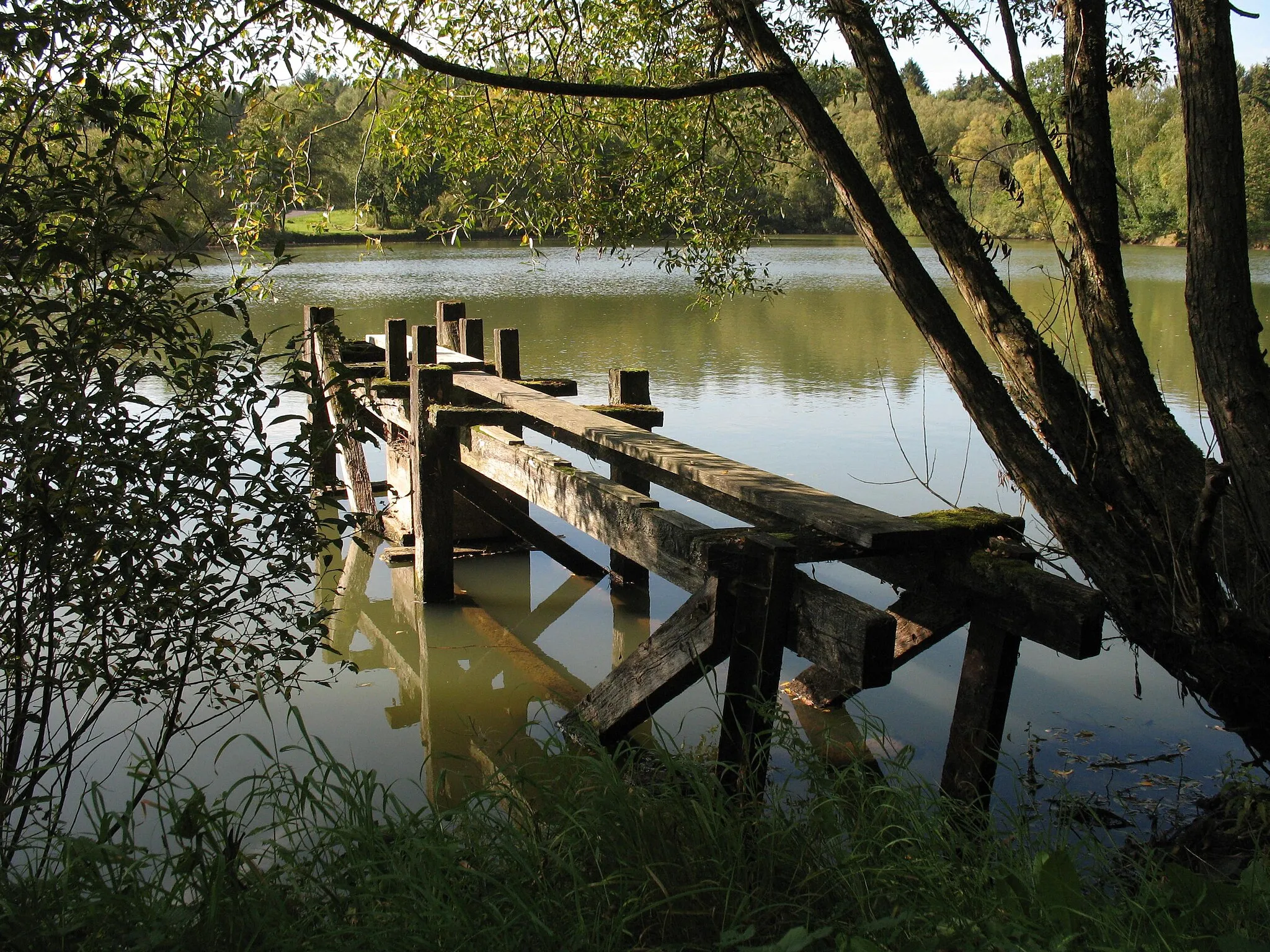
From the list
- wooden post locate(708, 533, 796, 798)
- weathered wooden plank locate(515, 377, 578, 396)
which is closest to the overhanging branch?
wooden post locate(708, 533, 796, 798)

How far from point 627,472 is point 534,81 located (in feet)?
8.76

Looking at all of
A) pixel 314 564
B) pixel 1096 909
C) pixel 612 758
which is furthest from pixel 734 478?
pixel 314 564

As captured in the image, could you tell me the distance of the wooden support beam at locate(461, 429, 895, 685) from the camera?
10.9ft

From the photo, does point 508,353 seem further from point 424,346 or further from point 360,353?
point 360,353

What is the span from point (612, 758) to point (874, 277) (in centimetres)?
3149

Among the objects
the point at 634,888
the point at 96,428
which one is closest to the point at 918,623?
the point at 634,888

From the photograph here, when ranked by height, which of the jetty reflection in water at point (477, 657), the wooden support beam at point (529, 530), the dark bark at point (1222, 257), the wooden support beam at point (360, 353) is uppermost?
the dark bark at point (1222, 257)

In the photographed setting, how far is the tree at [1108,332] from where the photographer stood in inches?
162

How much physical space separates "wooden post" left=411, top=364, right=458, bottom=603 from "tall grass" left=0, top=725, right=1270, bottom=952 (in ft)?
12.8

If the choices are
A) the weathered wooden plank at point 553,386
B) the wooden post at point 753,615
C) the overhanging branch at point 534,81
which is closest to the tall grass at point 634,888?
the wooden post at point 753,615

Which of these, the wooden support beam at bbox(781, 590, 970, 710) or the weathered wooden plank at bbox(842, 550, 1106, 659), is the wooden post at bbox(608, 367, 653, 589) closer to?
the wooden support beam at bbox(781, 590, 970, 710)

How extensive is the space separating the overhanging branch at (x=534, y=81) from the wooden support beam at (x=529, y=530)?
3.23 metres

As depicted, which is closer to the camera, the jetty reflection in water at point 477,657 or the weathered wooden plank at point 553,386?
the jetty reflection in water at point 477,657

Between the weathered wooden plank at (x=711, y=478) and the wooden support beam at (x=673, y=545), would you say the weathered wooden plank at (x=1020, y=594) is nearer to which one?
the weathered wooden plank at (x=711, y=478)
